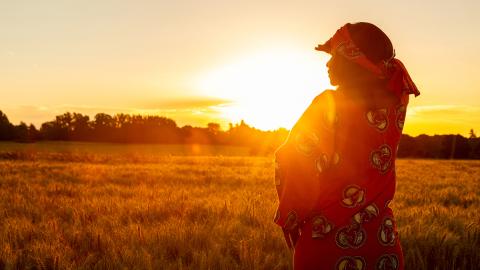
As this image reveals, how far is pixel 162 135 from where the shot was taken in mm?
75188

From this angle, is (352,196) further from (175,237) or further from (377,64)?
(175,237)

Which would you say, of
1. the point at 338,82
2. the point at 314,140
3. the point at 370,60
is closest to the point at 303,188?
the point at 314,140

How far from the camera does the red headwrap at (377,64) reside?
7.69 ft

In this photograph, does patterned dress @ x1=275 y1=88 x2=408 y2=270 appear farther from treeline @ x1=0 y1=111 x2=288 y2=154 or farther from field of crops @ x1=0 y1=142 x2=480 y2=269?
treeline @ x1=0 y1=111 x2=288 y2=154

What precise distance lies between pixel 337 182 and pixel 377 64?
0.65m

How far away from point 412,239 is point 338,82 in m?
3.26

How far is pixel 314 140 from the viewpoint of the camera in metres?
2.31

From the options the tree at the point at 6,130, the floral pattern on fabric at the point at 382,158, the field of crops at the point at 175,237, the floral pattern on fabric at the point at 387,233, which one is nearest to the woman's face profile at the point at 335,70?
the floral pattern on fabric at the point at 382,158

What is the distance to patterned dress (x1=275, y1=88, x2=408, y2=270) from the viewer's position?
2328mm

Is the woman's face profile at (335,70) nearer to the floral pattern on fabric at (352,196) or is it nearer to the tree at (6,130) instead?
the floral pattern on fabric at (352,196)

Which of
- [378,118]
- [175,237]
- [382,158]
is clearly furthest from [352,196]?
[175,237]

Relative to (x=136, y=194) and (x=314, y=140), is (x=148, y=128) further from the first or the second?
(x=314, y=140)

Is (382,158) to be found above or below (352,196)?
above

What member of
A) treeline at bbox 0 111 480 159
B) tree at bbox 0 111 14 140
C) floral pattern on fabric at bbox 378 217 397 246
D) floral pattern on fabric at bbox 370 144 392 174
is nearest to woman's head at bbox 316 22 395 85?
floral pattern on fabric at bbox 370 144 392 174
